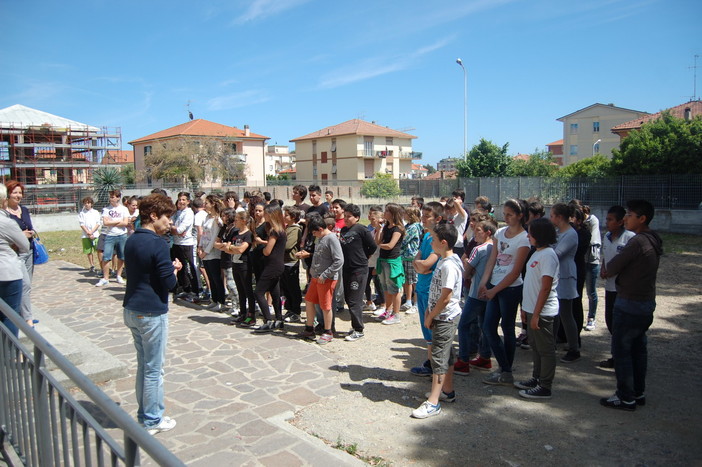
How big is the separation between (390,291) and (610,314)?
3.03 m

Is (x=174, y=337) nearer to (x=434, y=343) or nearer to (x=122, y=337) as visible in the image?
(x=122, y=337)

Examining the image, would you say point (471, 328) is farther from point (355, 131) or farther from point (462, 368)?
point (355, 131)

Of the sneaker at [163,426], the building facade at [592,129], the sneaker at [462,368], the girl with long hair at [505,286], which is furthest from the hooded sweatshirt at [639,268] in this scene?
the building facade at [592,129]

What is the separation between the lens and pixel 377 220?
8.03 meters

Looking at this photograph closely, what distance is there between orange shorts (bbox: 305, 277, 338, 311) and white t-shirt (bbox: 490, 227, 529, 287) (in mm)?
2236

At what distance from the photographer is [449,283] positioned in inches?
176

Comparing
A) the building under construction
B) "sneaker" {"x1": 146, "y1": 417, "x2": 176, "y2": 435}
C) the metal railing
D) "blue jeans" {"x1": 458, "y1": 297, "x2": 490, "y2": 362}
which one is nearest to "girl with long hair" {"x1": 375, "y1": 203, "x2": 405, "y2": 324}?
"blue jeans" {"x1": 458, "y1": 297, "x2": 490, "y2": 362}

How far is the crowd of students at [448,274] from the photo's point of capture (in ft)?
15.2

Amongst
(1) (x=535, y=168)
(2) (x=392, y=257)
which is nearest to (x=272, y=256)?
(2) (x=392, y=257)

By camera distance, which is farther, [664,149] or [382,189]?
[382,189]

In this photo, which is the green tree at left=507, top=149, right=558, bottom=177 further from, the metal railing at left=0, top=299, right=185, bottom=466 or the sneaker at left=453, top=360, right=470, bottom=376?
the metal railing at left=0, top=299, right=185, bottom=466

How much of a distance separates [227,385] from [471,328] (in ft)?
9.33

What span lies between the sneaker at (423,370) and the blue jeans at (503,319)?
0.75 metres

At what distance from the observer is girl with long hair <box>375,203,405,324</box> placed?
24.4 feet
